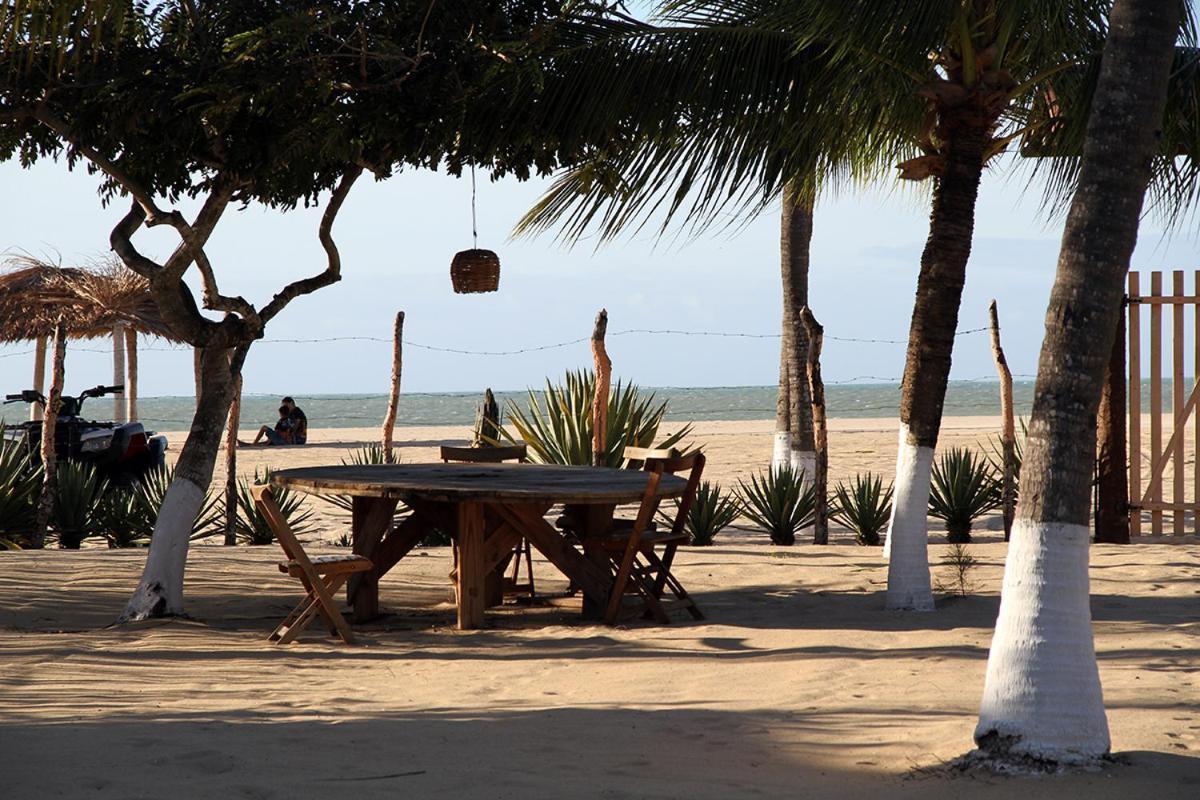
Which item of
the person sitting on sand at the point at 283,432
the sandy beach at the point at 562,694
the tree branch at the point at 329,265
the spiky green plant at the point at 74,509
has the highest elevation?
the tree branch at the point at 329,265

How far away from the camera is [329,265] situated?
748 cm

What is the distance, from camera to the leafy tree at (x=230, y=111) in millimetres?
6289

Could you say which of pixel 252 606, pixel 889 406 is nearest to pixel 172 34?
pixel 252 606

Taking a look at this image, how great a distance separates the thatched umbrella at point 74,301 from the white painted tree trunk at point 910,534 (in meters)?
14.5

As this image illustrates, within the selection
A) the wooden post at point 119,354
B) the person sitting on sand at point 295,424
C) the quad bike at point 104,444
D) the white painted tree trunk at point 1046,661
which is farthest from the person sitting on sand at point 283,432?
the white painted tree trunk at point 1046,661

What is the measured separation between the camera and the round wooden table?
6.14 metres

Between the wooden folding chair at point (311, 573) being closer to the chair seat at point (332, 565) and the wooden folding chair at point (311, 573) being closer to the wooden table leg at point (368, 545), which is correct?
the chair seat at point (332, 565)

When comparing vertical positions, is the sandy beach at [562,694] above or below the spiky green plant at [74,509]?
below

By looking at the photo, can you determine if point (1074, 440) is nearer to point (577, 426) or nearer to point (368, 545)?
point (368, 545)

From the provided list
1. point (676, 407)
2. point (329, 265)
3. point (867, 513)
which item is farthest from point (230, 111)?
point (676, 407)

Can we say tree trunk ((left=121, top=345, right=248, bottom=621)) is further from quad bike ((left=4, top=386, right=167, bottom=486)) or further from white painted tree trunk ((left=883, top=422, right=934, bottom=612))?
quad bike ((left=4, top=386, right=167, bottom=486))

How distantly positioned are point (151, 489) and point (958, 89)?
753 centimetres

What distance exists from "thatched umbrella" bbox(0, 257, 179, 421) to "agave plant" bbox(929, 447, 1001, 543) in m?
12.6

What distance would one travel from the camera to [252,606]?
748 cm
